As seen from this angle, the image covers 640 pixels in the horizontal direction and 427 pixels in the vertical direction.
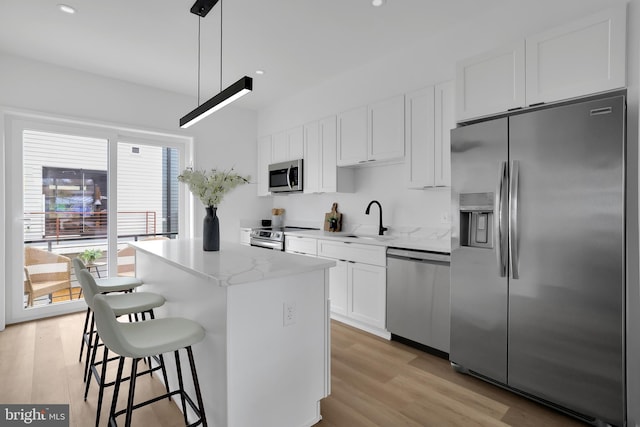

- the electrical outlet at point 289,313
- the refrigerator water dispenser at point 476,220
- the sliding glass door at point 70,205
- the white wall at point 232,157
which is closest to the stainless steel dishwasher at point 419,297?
the refrigerator water dispenser at point 476,220

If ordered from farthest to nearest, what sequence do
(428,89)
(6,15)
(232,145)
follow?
(232,145), (428,89), (6,15)

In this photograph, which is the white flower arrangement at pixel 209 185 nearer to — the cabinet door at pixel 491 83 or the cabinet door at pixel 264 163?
the cabinet door at pixel 491 83

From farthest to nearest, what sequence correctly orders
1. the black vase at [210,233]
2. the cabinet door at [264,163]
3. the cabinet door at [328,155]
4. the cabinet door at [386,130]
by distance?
the cabinet door at [264,163], the cabinet door at [328,155], the cabinet door at [386,130], the black vase at [210,233]

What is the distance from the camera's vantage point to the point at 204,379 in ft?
5.88

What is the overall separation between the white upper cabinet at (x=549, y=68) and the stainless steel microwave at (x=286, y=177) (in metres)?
2.34

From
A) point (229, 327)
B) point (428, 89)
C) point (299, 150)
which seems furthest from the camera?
point (299, 150)

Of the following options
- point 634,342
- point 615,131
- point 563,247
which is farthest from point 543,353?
point 615,131

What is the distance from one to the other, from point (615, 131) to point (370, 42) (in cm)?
218

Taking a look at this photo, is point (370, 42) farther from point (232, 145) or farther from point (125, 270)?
point (125, 270)

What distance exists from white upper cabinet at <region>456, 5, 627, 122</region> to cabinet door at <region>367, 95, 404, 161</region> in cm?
80

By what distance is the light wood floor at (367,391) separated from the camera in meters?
1.98

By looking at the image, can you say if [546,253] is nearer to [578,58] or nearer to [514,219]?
[514,219]

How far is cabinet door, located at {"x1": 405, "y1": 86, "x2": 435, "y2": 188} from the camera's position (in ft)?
10.1

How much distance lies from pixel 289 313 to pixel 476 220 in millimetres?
1516
